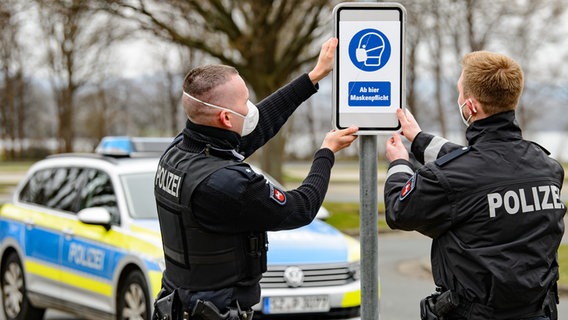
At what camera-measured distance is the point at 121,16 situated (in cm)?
1945

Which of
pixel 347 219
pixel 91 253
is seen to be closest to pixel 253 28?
pixel 347 219

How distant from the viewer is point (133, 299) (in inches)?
275

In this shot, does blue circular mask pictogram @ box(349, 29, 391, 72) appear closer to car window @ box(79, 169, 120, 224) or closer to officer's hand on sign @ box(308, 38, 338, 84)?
officer's hand on sign @ box(308, 38, 338, 84)

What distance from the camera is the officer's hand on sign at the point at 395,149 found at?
376 centimetres

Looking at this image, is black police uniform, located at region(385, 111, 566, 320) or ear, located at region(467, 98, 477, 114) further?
ear, located at region(467, 98, 477, 114)

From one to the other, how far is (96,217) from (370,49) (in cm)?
425

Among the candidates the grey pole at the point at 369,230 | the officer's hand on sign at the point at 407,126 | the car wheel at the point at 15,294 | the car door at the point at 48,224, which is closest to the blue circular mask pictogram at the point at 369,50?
the officer's hand on sign at the point at 407,126

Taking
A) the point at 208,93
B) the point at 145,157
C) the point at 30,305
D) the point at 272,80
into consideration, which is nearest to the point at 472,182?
the point at 208,93

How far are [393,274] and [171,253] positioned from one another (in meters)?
8.86

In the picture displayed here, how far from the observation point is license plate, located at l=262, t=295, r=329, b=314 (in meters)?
6.68

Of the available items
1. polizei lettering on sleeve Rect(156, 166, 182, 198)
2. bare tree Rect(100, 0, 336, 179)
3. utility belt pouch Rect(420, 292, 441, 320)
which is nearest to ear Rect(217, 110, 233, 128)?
polizei lettering on sleeve Rect(156, 166, 182, 198)

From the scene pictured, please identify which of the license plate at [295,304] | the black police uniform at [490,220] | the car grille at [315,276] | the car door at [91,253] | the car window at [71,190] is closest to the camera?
the black police uniform at [490,220]

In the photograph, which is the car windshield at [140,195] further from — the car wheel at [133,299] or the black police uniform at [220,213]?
the black police uniform at [220,213]

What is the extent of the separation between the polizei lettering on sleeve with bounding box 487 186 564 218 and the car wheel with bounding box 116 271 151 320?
3.95m
